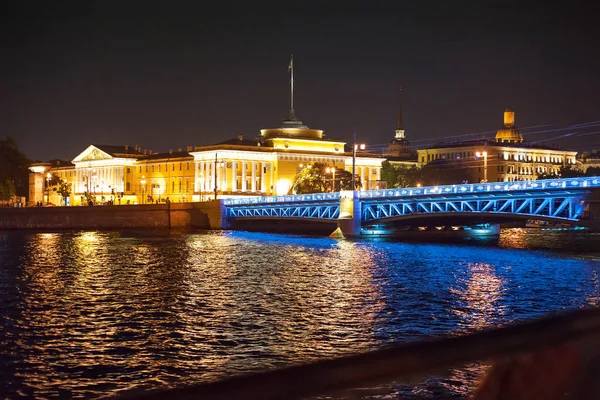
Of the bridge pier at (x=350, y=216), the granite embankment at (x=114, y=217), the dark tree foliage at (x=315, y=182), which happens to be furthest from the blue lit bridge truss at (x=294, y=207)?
the dark tree foliage at (x=315, y=182)

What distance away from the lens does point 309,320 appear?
80.7 feet

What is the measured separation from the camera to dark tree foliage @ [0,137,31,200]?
12000 centimetres

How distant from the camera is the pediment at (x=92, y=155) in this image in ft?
482

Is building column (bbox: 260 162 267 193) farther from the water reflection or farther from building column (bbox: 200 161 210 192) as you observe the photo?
the water reflection

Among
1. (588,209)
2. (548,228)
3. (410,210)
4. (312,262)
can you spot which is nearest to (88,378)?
(312,262)

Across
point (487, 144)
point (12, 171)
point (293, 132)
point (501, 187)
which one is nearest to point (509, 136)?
point (487, 144)

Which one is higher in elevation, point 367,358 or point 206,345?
point 367,358

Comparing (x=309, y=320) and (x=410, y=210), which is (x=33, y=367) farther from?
(x=410, y=210)

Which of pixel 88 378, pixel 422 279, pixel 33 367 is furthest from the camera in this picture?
pixel 422 279

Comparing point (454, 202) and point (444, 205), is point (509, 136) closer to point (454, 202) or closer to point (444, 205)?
point (444, 205)

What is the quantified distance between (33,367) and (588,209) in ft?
138

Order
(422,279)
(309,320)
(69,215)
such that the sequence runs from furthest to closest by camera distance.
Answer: (69,215) → (422,279) → (309,320)

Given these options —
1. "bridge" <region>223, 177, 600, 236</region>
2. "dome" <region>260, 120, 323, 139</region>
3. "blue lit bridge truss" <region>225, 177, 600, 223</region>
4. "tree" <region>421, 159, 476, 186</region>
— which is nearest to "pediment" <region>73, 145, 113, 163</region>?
"dome" <region>260, 120, 323, 139</region>

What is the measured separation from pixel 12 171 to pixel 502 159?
308ft
